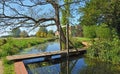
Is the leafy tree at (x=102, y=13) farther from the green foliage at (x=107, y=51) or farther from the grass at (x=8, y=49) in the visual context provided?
the grass at (x=8, y=49)

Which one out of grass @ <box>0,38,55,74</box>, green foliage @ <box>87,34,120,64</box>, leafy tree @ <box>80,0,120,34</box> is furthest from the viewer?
leafy tree @ <box>80,0,120,34</box>

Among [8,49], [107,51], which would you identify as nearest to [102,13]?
[107,51]

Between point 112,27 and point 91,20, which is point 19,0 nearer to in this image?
point 91,20

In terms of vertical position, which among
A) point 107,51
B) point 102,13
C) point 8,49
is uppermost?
point 102,13

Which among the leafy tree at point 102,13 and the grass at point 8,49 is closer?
the grass at point 8,49

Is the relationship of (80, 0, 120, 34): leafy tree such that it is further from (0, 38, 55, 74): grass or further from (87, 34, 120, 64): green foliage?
(0, 38, 55, 74): grass

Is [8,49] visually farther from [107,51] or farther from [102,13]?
[102,13]

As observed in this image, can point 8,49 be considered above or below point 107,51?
below

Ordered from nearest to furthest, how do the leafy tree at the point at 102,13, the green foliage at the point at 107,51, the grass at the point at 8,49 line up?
the grass at the point at 8,49, the green foliage at the point at 107,51, the leafy tree at the point at 102,13

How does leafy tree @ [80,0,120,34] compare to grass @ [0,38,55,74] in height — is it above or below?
above

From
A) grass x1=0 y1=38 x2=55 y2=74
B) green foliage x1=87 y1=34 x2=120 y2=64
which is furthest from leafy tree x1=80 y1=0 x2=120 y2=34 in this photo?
grass x1=0 y1=38 x2=55 y2=74

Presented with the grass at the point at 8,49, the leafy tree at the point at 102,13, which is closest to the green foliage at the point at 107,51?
the leafy tree at the point at 102,13

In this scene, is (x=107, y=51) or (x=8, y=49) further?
(x=8, y=49)

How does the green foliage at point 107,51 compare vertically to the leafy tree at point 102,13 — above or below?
below
